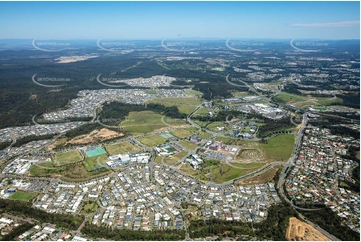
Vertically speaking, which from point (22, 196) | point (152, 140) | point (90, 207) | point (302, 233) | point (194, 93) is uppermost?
point (302, 233)

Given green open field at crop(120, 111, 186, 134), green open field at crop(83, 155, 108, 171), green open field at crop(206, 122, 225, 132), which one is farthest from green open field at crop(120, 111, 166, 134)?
green open field at crop(83, 155, 108, 171)

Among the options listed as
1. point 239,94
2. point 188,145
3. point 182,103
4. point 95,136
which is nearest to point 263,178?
point 188,145

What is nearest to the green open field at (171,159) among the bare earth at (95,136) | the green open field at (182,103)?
the bare earth at (95,136)

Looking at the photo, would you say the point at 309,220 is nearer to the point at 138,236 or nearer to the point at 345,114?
the point at 138,236

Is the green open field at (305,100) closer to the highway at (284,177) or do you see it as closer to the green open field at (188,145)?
the highway at (284,177)

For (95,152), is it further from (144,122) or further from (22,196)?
(144,122)

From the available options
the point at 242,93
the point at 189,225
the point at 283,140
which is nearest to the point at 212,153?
the point at 283,140

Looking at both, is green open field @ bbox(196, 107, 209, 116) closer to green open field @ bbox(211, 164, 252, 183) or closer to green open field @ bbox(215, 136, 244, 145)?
green open field @ bbox(215, 136, 244, 145)
